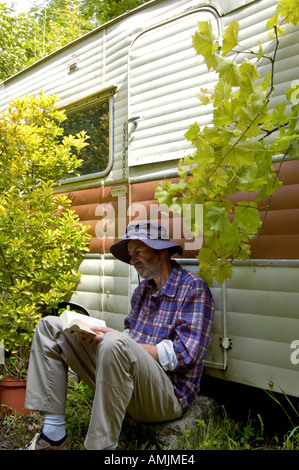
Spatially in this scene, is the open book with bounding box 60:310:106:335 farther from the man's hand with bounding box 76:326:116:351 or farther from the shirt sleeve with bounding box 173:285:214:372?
the shirt sleeve with bounding box 173:285:214:372

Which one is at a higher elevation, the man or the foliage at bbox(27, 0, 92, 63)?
the foliage at bbox(27, 0, 92, 63)

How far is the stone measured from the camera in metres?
2.29

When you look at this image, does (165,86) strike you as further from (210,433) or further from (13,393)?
(13,393)

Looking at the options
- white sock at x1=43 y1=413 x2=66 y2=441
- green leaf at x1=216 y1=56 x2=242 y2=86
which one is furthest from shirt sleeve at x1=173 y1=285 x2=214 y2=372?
green leaf at x1=216 y1=56 x2=242 y2=86

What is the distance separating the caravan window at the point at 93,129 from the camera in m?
3.61

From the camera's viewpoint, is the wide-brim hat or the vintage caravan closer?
the vintage caravan

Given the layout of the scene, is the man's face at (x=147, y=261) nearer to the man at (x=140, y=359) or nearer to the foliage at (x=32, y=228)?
the man at (x=140, y=359)

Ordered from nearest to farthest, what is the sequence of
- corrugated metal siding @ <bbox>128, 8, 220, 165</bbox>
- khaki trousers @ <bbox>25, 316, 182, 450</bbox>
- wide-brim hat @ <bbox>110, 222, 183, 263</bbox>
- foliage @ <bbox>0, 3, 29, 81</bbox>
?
khaki trousers @ <bbox>25, 316, 182, 450</bbox> → wide-brim hat @ <bbox>110, 222, 183, 263</bbox> → corrugated metal siding @ <bbox>128, 8, 220, 165</bbox> → foliage @ <bbox>0, 3, 29, 81</bbox>

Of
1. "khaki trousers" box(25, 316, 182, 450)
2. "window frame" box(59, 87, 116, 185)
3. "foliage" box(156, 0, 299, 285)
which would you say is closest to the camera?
"foliage" box(156, 0, 299, 285)

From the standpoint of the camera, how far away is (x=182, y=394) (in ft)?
A: 7.60

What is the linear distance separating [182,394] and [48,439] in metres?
0.74

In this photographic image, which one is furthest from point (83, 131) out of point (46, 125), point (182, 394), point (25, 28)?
point (25, 28)

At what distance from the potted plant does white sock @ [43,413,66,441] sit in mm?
1017
